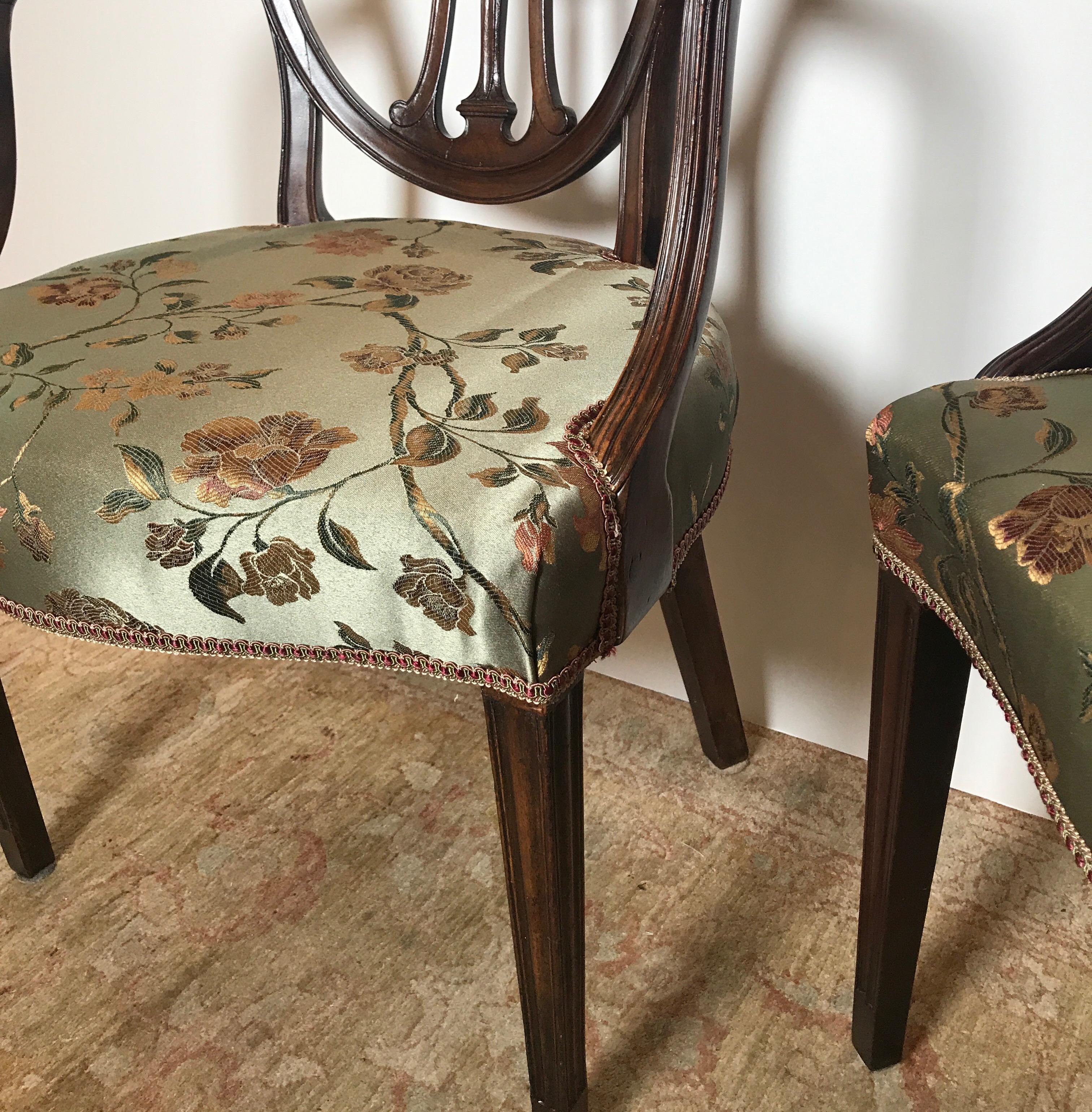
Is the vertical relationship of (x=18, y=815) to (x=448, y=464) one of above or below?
below

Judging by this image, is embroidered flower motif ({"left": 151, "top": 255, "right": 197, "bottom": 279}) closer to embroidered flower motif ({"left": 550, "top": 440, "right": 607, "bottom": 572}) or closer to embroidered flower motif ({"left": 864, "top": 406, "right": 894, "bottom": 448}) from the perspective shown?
embroidered flower motif ({"left": 550, "top": 440, "right": 607, "bottom": 572})

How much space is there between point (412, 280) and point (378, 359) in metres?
0.15

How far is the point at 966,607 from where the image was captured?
527 millimetres

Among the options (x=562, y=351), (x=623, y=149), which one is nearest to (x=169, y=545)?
(x=562, y=351)

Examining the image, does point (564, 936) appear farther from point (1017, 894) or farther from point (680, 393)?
point (1017, 894)

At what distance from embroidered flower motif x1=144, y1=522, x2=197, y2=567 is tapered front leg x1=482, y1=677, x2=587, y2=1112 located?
179 millimetres

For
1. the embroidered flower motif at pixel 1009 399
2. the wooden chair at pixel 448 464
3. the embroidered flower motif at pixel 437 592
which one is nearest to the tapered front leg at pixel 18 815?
the wooden chair at pixel 448 464

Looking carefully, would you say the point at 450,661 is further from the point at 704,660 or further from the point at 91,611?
the point at 704,660

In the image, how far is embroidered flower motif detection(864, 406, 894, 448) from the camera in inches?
23.4

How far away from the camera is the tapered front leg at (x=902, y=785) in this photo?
24.4 inches

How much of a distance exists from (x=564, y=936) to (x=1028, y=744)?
31cm

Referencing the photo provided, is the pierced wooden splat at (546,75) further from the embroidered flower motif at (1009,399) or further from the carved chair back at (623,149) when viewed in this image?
the embroidered flower motif at (1009,399)

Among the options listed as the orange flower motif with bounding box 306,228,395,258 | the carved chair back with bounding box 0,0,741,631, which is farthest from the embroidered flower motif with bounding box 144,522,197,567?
the orange flower motif with bounding box 306,228,395,258

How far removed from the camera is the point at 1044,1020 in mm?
809
